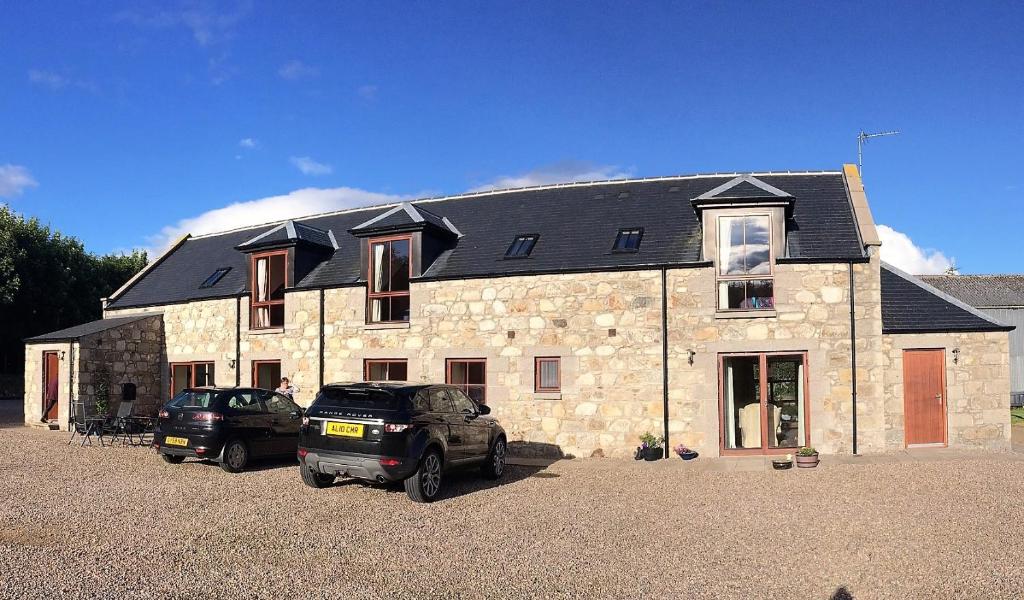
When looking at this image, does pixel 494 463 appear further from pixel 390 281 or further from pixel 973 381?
pixel 973 381

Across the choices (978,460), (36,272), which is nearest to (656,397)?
(978,460)

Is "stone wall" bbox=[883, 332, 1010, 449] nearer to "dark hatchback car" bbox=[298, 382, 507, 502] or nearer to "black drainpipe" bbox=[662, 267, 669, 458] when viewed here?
"black drainpipe" bbox=[662, 267, 669, 458]

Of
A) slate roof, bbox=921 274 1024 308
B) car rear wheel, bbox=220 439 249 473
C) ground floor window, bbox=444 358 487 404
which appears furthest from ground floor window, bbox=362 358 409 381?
slate roof, bbox=921 274 1024 308

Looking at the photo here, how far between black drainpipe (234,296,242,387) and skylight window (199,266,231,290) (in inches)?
85.1

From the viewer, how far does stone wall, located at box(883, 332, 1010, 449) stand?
47.3 feet

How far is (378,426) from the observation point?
31.8 ft

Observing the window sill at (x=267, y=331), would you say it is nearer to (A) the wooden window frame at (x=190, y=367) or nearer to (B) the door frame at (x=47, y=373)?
(A) the wooden window frame at (x=190, y=367)

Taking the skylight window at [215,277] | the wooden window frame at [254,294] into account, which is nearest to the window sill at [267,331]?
the wooden window frame at [254,294]

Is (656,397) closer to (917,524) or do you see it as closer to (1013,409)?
(917,524)

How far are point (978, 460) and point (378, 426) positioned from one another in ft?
35.6

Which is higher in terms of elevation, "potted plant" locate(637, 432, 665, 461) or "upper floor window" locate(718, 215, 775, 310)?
"upper floor window" locate(718, 215, 775, 310)

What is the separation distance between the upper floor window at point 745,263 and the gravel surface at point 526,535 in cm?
355

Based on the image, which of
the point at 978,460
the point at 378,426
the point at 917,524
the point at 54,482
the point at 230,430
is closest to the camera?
the point at 917,524

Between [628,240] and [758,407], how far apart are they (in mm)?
4415
